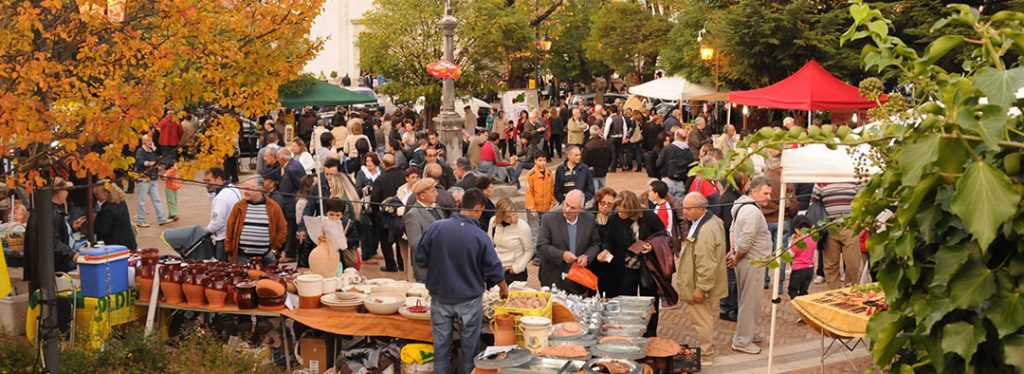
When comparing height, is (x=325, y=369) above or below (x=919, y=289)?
below

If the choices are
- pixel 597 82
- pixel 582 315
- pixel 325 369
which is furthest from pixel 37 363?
pixel 597 82

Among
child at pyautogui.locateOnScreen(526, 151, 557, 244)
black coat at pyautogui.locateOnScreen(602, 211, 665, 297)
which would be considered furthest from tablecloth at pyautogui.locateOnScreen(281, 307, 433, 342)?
child at pyautogui.locateOnScreen(526, 151, 557, 244)

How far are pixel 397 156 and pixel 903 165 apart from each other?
1301cm

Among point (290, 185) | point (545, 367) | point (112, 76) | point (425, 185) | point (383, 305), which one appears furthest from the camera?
point (290, 185)

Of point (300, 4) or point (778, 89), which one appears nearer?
point (300, 4)

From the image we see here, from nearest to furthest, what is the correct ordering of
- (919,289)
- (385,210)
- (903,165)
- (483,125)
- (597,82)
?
(903,165) < (919,289) < (385,210) < (483,125) < (597,82)

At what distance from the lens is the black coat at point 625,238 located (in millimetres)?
9781

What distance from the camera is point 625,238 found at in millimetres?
9781

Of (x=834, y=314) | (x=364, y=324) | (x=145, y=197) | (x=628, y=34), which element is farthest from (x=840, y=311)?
(x=628, y=34)

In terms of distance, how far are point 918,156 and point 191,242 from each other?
30.2 feet

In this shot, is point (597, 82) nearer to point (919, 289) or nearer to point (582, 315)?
point (582, 315)

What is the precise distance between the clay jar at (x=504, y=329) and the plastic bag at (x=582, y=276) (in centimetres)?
146

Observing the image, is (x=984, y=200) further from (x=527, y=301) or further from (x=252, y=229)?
(x=252, y=229)

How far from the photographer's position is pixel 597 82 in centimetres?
5797
